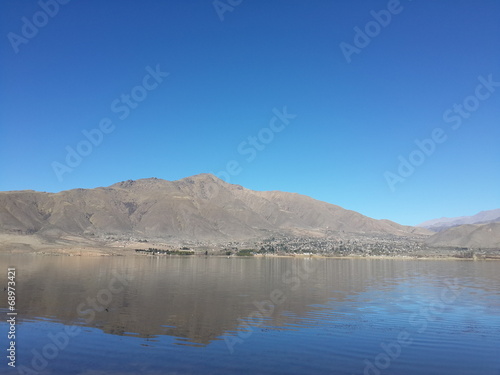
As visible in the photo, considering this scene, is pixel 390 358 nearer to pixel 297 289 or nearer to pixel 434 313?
pixel 434 313

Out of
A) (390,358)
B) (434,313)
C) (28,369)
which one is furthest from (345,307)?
(28,369)
